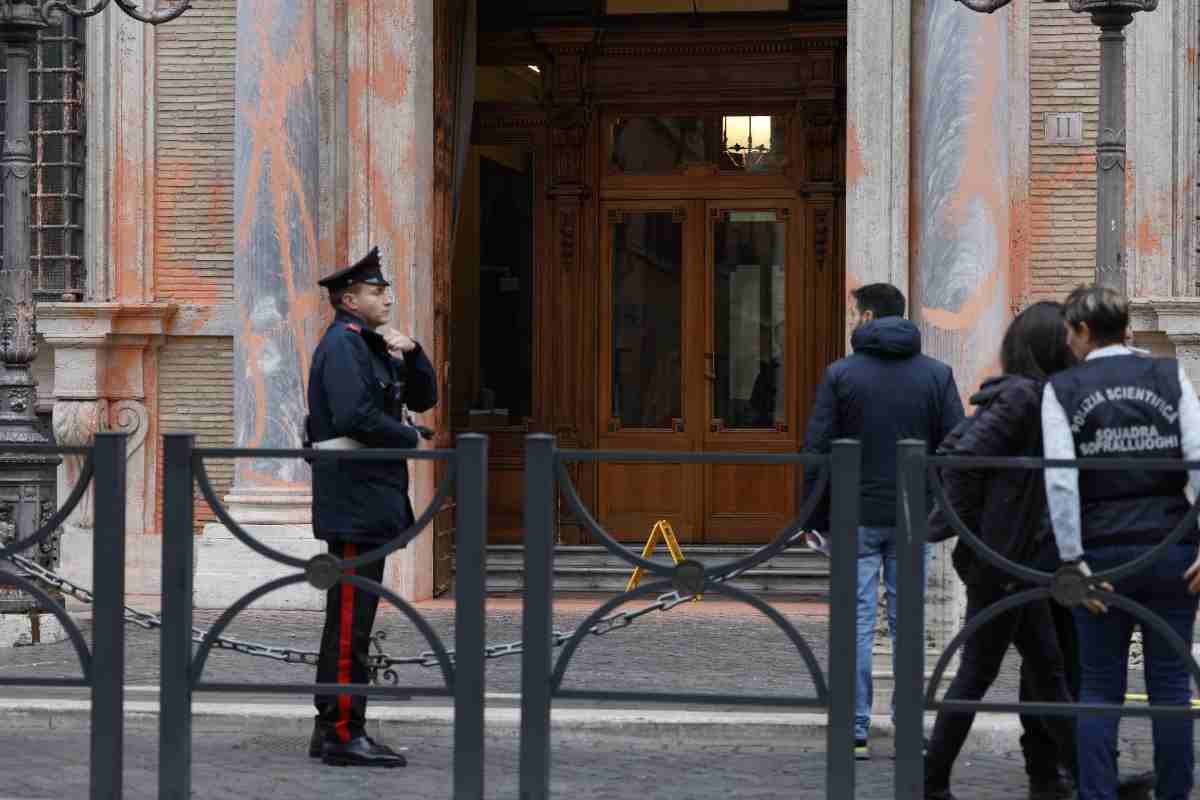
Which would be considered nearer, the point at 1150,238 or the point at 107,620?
the point at 107,620

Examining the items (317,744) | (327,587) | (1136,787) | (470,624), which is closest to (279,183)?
(317,744)

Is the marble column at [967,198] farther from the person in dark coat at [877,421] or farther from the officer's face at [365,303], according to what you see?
the officer's face at [365,303]

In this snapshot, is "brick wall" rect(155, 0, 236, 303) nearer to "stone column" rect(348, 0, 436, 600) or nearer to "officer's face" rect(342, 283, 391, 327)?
"stone column" rect(348, 0, 436, 600)

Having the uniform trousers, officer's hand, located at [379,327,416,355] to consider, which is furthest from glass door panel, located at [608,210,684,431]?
the uniform trousers

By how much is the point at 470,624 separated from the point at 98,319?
290 inches

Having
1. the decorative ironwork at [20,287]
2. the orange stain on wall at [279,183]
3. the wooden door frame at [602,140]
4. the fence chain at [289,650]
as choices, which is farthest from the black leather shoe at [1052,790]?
the wooden door frame at [602,140]

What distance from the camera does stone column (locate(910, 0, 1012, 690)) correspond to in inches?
461

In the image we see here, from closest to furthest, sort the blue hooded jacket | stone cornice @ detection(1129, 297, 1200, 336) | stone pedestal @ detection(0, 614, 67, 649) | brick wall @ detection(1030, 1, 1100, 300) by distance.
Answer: the blue hooded jacket, stone pedestal @ detection(0, 614, 67, 649), stone cornice @ detection(1129, 297, 1200, 336), brick wall @ detection(1030, 1, 1100, 300)

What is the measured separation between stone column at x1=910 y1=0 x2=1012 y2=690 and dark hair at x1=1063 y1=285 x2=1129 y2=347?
4.94 m

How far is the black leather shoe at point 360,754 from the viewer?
7.86 m

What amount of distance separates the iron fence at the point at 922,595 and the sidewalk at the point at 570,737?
1.89ft

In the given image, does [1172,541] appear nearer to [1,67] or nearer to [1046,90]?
[1046,90]

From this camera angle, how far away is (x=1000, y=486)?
6758 mm

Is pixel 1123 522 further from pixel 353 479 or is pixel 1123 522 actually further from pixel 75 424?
pixel 75 424
